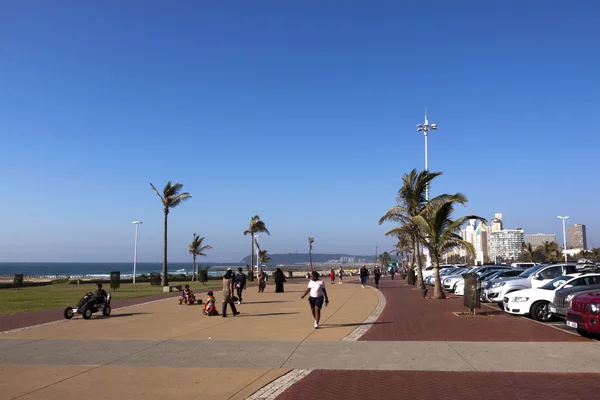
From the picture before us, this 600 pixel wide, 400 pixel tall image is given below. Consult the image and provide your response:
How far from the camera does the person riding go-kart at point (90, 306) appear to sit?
1667 centimetres

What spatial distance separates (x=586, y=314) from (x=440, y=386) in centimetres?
565

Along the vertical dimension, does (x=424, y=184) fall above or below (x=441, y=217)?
above

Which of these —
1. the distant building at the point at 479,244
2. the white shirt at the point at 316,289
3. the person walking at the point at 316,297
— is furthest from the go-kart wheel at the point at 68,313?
the distant building at the point at 479,244

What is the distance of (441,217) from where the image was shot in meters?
22.6

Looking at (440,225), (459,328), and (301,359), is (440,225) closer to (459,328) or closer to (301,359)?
(459,328)

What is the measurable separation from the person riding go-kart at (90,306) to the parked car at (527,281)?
14.3 metres

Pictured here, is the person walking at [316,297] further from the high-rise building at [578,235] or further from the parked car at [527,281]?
the high-rise building at [578,235]

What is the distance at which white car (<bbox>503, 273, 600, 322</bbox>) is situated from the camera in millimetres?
15352

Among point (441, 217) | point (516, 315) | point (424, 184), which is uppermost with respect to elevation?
point (424, 184)

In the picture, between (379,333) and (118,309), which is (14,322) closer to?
(118,309)

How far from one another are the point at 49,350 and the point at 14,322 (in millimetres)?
6124

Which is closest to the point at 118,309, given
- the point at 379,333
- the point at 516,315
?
the point at 379,333

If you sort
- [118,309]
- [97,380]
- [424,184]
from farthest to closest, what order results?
1. [424,184]
2. [118,309]
3. [97,380]

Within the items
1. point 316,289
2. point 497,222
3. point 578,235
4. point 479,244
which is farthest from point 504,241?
point 316,289
